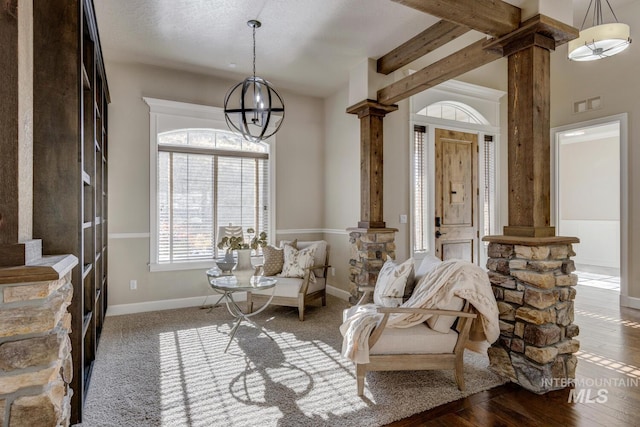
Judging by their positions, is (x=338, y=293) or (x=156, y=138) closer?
(x=156, y=138)

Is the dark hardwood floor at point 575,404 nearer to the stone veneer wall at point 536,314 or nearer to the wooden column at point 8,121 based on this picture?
the stone veneer wall at point 536,314

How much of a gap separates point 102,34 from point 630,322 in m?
6.74

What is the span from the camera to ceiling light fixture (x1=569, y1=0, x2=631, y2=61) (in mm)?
3535

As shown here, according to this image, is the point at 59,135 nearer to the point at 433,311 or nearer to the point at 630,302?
the point at 433,311

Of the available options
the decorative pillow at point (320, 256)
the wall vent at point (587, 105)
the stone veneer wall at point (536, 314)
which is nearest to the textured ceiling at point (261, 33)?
the wall vent at point (587, 105)

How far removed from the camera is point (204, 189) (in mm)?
5062

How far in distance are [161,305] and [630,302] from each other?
20.4 ft

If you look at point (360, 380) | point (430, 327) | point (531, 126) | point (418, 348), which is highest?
point (531, 126)

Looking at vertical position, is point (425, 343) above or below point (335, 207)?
below

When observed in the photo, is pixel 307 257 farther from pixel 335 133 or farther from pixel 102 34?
pixel 102 34

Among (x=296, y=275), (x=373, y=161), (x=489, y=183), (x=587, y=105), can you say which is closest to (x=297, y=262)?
(x=296, y=275)

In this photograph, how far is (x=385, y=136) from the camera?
193 inches

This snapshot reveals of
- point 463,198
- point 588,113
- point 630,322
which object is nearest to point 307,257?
Answer: point 463,198

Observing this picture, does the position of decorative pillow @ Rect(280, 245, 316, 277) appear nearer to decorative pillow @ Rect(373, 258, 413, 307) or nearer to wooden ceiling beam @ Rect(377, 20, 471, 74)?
decorative pillow @ Rect(373, 258, 413, 307)
